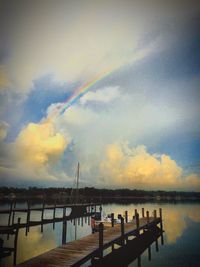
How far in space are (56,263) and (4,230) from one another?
6.29m

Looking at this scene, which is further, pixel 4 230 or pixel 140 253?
pixel 140 253

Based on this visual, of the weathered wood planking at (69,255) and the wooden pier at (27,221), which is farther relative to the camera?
the wooden pier at (27,221)

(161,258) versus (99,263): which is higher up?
(99,263)

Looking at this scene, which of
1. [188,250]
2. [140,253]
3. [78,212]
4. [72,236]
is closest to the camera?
[140,253]

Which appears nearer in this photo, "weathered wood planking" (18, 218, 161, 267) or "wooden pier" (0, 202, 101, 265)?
"weathered wood planking" (18, 218, 161, 267)

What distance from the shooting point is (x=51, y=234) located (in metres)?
22.6

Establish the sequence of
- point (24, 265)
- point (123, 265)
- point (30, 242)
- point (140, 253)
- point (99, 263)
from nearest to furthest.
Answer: point (24, 265), point (99, 263), point (123, 265), point (140, 253), point (30, 242)

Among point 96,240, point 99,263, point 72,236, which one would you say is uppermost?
point 96,240

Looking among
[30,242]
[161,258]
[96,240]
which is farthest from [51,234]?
[96,240]

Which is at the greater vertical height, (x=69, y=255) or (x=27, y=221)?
(x=69, y=255)

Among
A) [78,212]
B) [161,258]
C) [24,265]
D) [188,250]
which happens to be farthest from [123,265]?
[78,212]

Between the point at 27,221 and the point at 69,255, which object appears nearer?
the point at 69,255

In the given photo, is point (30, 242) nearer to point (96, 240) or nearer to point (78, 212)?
point (96, 240)

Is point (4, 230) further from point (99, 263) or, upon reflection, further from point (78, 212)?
point (78, 212)
